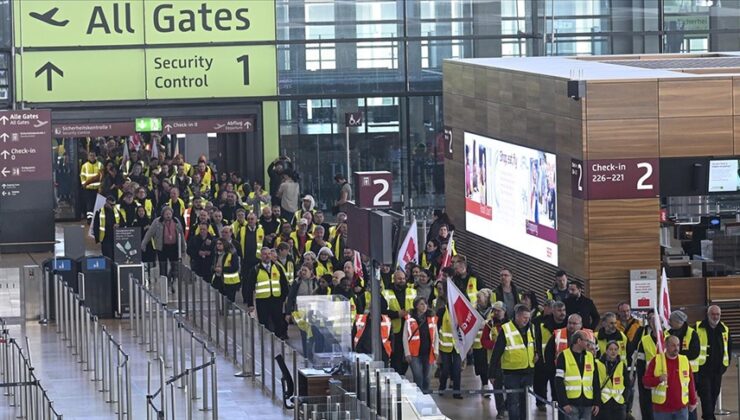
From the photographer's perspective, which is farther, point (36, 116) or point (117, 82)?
point (117, 82)

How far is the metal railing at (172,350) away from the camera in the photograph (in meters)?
23.4

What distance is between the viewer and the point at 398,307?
996 inches

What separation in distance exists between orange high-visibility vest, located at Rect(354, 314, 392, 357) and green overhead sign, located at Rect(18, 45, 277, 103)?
757 inches

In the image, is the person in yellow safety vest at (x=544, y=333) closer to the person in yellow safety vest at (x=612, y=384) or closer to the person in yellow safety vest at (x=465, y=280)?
the person in yellow safety vest at (x=612, y=384)

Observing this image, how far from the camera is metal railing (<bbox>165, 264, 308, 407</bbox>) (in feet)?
82.8

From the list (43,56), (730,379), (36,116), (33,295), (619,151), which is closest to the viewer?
(730,379)

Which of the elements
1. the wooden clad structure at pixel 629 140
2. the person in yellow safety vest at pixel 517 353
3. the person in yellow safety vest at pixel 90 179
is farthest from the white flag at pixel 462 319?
the person in yellow safety vest at pixel 90 179

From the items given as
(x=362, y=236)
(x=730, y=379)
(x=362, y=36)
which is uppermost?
(x=362, y=36)

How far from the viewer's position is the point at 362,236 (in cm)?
2195

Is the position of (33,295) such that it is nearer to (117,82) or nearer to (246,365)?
(246,365)

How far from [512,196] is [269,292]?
542 cm

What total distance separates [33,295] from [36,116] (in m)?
7.87

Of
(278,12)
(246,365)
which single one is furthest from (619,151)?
(278,12)

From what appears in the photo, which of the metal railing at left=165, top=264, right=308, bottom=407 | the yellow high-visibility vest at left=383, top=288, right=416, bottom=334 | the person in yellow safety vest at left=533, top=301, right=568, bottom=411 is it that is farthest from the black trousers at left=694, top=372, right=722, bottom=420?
the metal railing at left=165, top=264, right=308, bottom=407
